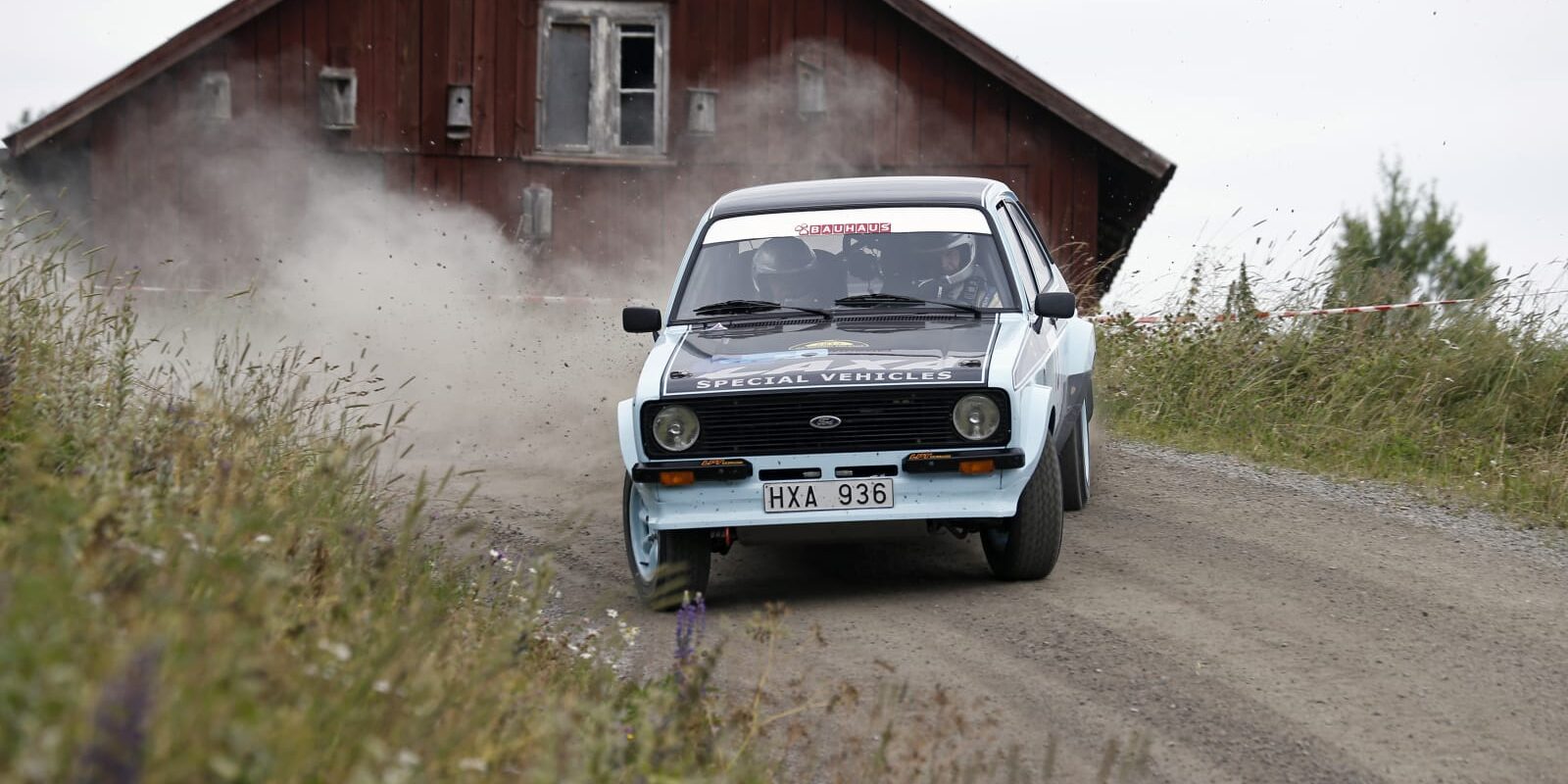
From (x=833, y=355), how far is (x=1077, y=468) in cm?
262

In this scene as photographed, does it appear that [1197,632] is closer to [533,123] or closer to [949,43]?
[949,43]

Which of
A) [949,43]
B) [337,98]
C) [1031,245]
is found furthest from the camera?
[337,98]

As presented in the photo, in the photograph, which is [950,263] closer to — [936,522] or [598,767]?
[936,522]

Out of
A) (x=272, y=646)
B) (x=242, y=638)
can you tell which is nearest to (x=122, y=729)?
(x=242, y=638)

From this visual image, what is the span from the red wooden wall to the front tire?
490 inches

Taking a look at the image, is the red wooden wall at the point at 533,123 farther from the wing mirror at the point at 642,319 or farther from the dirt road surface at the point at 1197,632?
the wing mirror at the point at 642,319

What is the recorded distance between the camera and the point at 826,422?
7.20 m

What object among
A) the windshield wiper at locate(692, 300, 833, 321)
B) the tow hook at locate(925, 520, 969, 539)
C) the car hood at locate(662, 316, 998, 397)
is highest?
the windshield wiper at locate(692, 300, 833, 321)

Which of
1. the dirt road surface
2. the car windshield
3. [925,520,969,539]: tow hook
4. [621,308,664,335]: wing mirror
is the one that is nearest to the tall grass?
the dirt road surface

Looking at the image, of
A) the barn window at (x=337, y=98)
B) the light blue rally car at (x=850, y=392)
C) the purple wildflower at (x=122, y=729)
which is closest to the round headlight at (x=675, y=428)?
the light blue rally car at (x=850, y=392)

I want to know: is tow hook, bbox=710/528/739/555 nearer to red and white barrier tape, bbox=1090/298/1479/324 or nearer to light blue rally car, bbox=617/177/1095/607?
light blue rally car, bbox=617/177/1095/607

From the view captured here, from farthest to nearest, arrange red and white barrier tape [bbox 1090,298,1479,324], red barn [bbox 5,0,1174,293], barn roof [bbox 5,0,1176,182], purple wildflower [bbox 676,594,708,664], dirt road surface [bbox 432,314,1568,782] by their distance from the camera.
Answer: red barn [bbox 5,0,1174,293] → barn roof [bbox 5,0,1176,182] → red and white barrier tape [bbox 1090,298,1479,324] → dirt road surface [bbox 432,314,1568,782] → purple wildflower [bbox 676,594,708,664]

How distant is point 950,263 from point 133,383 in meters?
3.82

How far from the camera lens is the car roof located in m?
8.69
